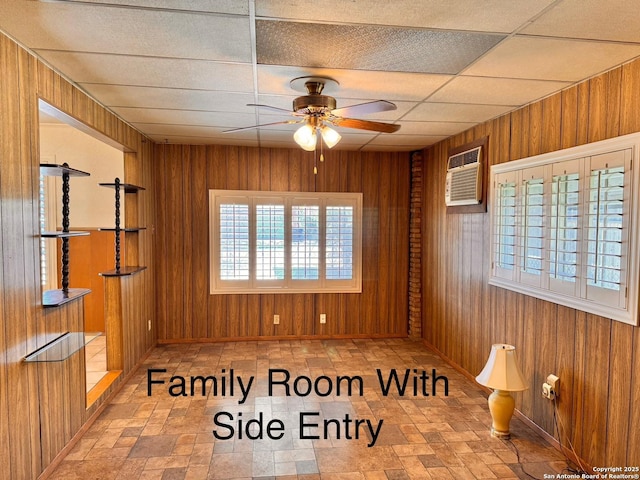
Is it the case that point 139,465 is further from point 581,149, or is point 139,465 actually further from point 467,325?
point 581,149

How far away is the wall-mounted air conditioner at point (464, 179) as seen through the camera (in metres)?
3.80

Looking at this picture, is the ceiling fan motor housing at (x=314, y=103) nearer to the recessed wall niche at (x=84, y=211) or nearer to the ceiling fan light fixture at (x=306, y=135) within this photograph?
the ceiling fan light fixture at (x=306, y=135)

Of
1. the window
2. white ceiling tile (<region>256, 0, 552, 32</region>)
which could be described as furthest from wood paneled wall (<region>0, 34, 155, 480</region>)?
the window

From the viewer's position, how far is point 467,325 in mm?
4148

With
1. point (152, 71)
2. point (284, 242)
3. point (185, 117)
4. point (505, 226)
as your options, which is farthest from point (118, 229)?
point (505, 226)

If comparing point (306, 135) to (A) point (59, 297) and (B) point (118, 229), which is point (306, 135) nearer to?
(A) point (59, 297)

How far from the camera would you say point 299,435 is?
9.77 ft

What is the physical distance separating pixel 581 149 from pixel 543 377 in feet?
5.45

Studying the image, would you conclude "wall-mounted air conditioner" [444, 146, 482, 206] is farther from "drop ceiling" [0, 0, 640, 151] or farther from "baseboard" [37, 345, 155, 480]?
"baseboard" [37, 345, 155, 480]

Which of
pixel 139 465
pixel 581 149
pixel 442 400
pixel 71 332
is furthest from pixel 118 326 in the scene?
pixel 581 149

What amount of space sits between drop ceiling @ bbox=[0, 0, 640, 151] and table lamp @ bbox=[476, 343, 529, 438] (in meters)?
1.92

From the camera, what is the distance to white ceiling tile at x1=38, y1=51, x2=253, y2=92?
2.32 m

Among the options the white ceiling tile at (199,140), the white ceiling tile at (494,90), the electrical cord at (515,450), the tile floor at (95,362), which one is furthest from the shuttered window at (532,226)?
the tile floor at (95,362)

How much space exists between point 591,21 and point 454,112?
161 centimetres
